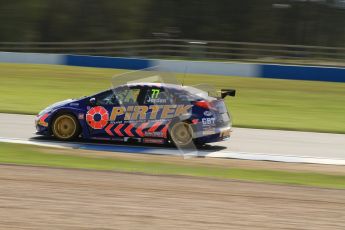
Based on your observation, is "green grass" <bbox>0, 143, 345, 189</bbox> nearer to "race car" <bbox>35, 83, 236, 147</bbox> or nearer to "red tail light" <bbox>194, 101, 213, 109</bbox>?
"race car" <bbox>35, 83, 236, 147</bbox>

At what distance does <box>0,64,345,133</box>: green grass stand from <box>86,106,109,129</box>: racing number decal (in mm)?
4700

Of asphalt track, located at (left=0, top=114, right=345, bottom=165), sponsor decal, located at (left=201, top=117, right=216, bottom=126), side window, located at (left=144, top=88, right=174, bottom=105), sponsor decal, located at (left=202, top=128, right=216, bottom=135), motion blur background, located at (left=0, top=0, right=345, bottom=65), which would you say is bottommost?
asphalt track, located at (left=0, top=114, right=345, bottom=165)

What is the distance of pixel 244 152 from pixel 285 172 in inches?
82.7

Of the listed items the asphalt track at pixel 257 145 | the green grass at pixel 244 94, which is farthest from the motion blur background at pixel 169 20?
the asphalt track at pixel 257 145

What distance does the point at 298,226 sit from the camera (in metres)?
6.61

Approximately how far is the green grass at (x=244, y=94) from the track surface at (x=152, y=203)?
7.71 meters

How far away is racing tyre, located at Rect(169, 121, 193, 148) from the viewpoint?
12.1 m

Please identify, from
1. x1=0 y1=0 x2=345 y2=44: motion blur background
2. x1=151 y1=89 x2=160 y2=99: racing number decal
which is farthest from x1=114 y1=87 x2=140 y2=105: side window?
x1=0 y1=0 x2=345 y2=44: motion blur background

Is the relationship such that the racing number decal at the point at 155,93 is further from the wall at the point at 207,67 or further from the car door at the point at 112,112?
the wall at the point at 207,67

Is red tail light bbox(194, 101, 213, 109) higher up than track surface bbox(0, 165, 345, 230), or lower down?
higher up

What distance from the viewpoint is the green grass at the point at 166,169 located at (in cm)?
948

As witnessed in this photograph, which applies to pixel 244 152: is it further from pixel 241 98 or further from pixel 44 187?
pixel 241 98

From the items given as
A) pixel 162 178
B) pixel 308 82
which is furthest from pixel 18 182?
pixel 308 82

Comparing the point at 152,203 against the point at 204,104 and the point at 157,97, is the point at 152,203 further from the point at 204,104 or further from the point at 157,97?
the point at 157,97
